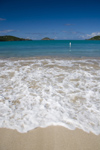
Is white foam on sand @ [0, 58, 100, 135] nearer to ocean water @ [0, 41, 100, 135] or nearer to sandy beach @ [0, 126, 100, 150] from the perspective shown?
ocean water @ [0, 41, 100, 135]

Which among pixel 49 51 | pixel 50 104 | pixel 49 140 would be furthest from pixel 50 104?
pixel 49 51

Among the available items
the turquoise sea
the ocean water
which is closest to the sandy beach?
the ocean water

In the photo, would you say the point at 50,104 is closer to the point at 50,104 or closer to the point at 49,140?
the point at 50,104

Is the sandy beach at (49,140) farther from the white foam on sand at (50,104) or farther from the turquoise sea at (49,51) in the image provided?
the turquoise sea at (49,51)

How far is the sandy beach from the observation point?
8.87ft

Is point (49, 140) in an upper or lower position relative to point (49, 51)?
lower

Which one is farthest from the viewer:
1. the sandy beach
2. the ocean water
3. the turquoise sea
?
the turquoise sea

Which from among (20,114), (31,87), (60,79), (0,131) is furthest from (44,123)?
(60,79)

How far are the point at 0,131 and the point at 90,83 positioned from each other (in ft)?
16.5

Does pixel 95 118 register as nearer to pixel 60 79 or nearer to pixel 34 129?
pixel 34 129

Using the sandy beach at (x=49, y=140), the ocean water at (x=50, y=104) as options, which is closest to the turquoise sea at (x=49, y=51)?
the ocean water at (x=50, y=104)

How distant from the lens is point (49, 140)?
2.88 m

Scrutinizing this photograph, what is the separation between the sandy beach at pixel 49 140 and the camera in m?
2.71

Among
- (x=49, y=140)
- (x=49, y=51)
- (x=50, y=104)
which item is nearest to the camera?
(x=49, y=140)
